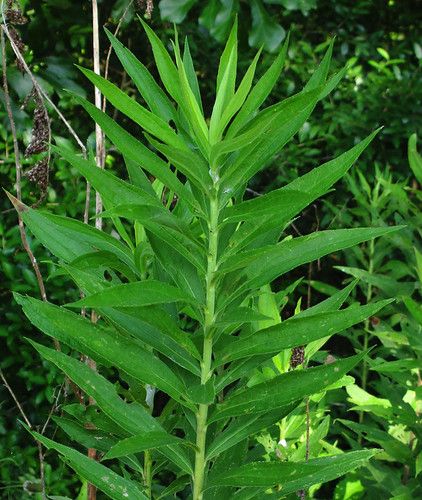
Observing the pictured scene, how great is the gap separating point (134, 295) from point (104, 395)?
218mm

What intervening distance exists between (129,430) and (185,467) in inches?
5.4

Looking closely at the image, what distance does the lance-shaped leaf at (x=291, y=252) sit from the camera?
1154mm

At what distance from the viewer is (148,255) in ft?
4.34

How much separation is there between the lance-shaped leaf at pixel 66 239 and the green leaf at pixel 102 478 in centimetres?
29

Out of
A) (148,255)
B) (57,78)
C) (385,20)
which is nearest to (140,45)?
(57,78)

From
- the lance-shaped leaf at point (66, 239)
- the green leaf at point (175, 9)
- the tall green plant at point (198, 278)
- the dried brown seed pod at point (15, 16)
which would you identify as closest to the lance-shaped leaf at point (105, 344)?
the tall green plant at point (198, 278)

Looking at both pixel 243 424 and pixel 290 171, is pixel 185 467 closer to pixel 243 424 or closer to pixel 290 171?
pixel 243 424

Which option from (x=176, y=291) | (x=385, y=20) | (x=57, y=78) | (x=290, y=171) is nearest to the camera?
(x=176, y=291)

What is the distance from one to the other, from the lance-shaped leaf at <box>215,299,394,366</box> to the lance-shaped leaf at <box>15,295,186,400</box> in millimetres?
109

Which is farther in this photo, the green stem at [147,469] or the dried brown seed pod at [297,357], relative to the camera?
the dried brown seed pod at [297,357]

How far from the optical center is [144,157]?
3.83 ft

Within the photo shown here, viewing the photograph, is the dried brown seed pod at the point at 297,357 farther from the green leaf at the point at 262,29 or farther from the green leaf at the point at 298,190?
the green leaf at the point at 262,29

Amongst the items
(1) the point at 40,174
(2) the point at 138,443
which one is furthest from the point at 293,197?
(1) the point at 40,174

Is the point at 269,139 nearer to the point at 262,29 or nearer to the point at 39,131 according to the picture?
the point at 39,131
